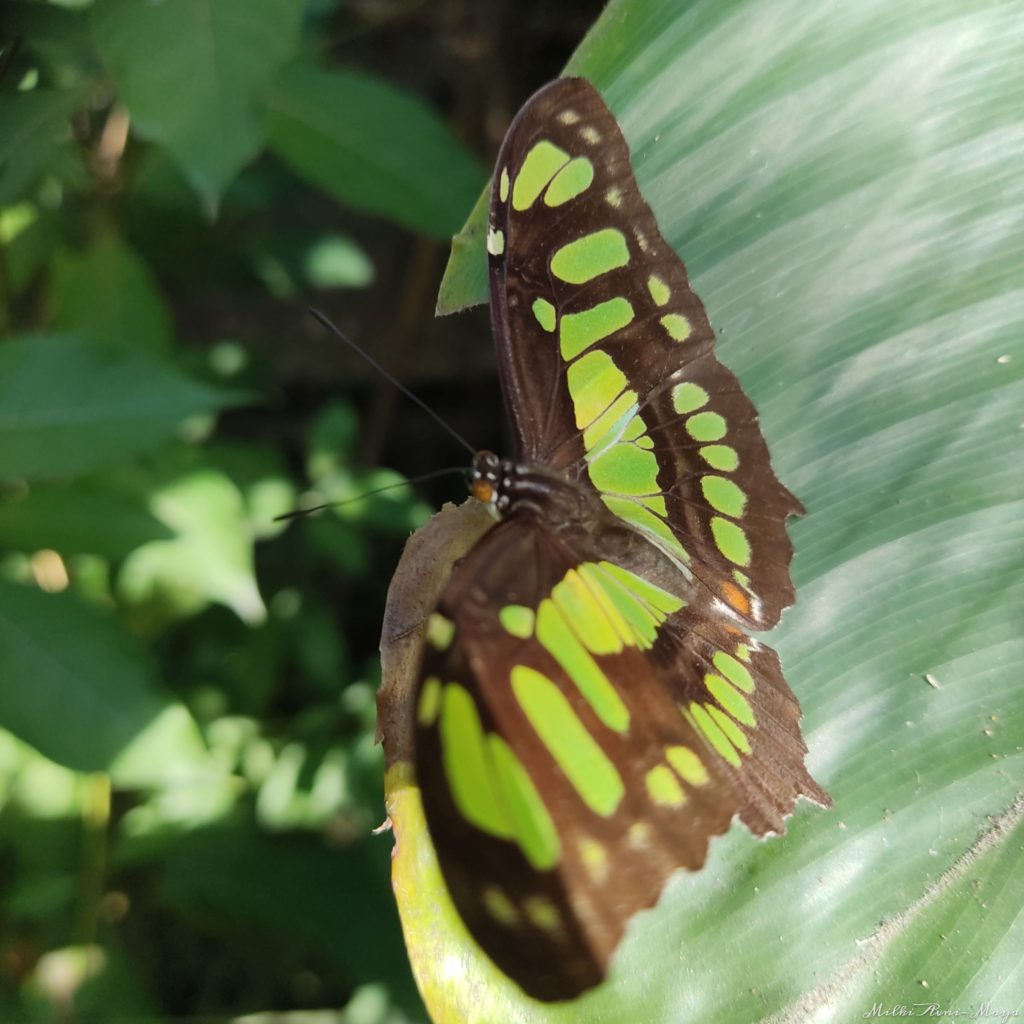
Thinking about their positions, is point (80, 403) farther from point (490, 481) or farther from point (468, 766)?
point (468, 766)

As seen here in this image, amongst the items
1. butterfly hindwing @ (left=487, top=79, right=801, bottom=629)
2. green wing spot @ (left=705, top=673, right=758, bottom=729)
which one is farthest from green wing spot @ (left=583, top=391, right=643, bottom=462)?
green wing spot @ (left=705, top=673, right=758, bottom=729)

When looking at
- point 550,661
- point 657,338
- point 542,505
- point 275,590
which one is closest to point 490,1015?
point 550,661

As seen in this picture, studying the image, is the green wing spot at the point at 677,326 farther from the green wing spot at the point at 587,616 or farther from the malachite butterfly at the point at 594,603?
the green wing spot at the point at 587,616

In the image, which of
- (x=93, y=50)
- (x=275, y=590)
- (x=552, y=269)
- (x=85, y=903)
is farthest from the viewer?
(x=275, y=590)

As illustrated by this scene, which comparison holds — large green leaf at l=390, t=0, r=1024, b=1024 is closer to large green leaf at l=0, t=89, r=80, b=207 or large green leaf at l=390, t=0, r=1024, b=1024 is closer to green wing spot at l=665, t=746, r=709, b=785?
green wing spot at l=665, t=746, r=709, b=785

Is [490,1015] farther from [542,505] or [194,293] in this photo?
[194,293]

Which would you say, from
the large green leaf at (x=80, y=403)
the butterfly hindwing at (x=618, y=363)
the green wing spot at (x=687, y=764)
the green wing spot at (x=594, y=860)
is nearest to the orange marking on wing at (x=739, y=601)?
the butterfly hindwing at (x=618, y=363)
